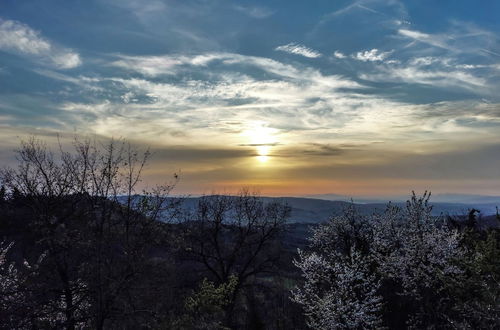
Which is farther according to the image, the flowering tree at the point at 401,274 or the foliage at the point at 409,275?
the flowering tree at the point at 401,274

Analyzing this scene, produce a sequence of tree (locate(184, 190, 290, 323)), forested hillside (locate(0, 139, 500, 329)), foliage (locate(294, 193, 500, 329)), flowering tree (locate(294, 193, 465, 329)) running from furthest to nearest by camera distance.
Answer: tree (locate(184, 190, 290, 323)), flowering tree (locate(294, 193, 465, 329)), foliage (locate(294, 193, 500, 329)), forested hillside (locate(0, 139, 500, 329))

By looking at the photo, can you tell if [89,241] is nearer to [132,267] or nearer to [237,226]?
[132,267]

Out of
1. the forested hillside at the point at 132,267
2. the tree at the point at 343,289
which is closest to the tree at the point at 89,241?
the forested hillside at the point at 132,267

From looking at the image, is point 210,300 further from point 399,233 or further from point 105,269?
point 399,233

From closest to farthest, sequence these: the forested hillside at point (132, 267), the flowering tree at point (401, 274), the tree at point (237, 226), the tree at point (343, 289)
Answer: the forested hillside at point (132, 267), the flowering tree at point (401, 274), the tree at point (343, 289), the tree at point (237, 226)

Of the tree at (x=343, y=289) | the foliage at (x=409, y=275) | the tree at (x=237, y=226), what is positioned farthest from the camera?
the tree at (x=237, y=226)

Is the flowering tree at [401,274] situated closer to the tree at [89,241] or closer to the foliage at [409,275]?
the foliage at [409,275]

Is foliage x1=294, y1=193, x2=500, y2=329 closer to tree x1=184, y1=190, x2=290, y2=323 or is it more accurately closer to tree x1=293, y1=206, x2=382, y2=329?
tree x1=293, y1=206, x2=382, y2=329

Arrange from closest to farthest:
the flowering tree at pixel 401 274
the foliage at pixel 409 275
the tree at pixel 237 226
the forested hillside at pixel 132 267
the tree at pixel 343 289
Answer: the forested hillside at pixel 132 267 < the foliage at pixel 409 275 < the flowering tree at pixel 401 274 < the tree at pixel 343 289 < the tree at pixel 237 226

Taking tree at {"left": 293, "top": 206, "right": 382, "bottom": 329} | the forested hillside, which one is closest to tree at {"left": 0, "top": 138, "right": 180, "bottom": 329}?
the forested hillside

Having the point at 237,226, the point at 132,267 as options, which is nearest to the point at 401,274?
the point at 132,267

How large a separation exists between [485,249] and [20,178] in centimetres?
2496

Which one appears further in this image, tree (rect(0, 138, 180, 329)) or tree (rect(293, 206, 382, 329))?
tree (rect(293, 206, 382, 329))

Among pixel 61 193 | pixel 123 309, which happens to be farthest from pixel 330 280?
pixel 61 193
